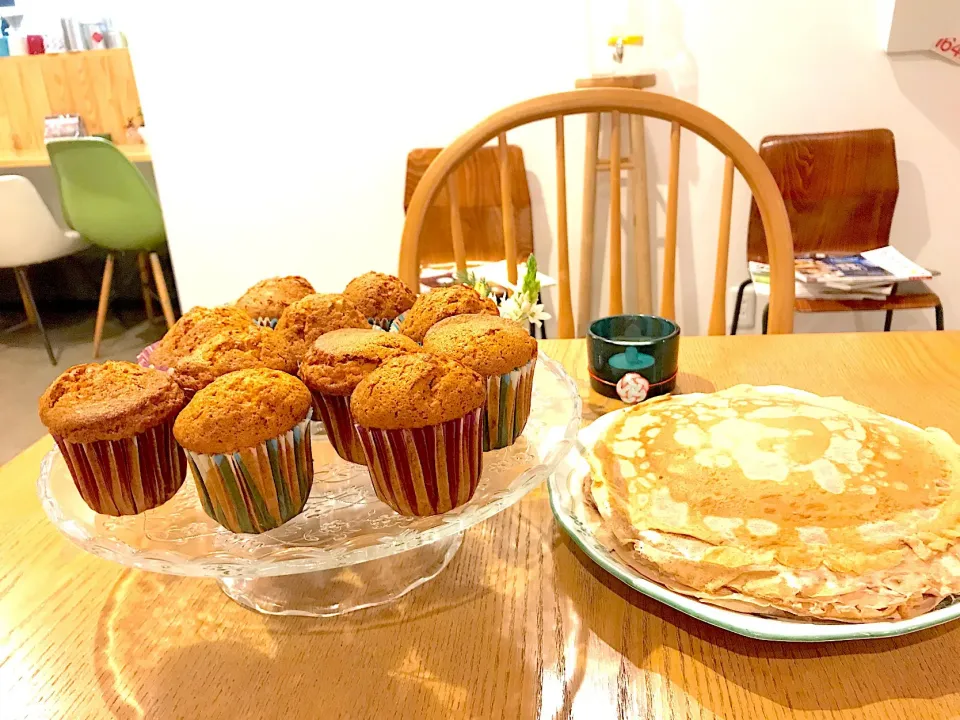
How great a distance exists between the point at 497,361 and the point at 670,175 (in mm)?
950

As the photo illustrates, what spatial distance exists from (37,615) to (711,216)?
2.50 m

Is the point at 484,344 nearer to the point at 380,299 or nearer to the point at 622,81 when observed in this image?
the point at 380,299

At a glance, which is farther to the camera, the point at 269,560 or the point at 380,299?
the point at 380,299

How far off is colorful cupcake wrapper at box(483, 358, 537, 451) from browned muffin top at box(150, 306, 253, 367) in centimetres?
31

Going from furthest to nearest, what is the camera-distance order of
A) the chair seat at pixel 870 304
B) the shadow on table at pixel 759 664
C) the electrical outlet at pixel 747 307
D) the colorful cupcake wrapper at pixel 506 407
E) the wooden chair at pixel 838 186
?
the electrical outlet at pixel 747 307 < the wooden chair at pixel 838 186 < the chair seat at pixel 870 304 < the colorful cupcake wrapper at pixel 506 407 < the shadow on table at pixel 759 664

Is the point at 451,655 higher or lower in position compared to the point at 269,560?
lower

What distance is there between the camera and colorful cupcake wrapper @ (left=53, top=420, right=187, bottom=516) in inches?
26.6

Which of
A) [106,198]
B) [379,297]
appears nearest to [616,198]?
[379,297]

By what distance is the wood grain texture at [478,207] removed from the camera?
2.64 meters

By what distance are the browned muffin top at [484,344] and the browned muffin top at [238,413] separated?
161mm

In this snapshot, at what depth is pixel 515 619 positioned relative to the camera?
665 mm

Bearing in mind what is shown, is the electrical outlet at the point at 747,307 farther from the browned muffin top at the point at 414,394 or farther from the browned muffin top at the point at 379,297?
the browned muffin top at the point at 414,394

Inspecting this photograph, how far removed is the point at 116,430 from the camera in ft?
2.19

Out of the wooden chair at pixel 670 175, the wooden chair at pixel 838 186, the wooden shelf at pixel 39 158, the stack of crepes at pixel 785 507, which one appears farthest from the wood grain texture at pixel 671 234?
the wooden shelf at pixel 39 158
